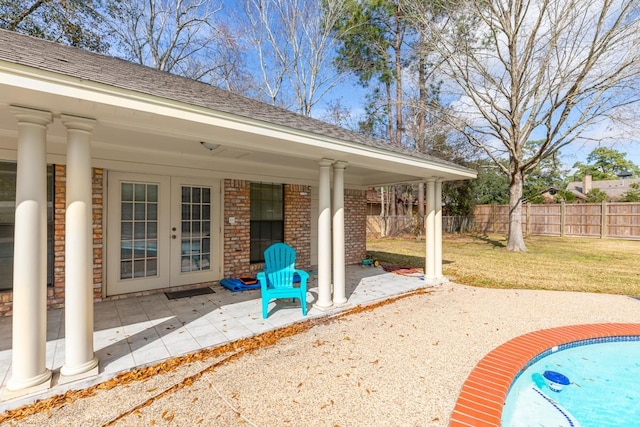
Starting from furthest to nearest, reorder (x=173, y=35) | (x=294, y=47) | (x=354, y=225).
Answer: (x=294, y=47) < (x=173, y=35) < (x=354, y=225)

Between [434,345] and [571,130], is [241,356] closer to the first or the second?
[434,345]

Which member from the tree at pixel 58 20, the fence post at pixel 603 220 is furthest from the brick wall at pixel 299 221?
the fence post at pixel 603 220

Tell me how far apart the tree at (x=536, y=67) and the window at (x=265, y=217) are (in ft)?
32.3

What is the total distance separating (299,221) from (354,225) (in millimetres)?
2183

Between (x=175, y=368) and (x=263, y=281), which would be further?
(x=263, y=281)

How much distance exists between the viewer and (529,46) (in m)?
11.0

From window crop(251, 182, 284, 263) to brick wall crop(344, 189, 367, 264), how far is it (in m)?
2.26

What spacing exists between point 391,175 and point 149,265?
542 centimetres

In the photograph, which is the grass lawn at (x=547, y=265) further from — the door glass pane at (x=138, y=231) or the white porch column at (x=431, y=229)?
the door glass pane at (x=138, y=231)

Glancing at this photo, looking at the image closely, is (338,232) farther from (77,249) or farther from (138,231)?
(138,231)

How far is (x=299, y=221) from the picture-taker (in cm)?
732

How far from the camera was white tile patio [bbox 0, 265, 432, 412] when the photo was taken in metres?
2.86

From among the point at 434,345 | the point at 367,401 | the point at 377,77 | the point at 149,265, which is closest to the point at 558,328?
the point at 434,345

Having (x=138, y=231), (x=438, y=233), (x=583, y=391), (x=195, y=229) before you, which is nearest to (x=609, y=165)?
(x=438, y=233)
